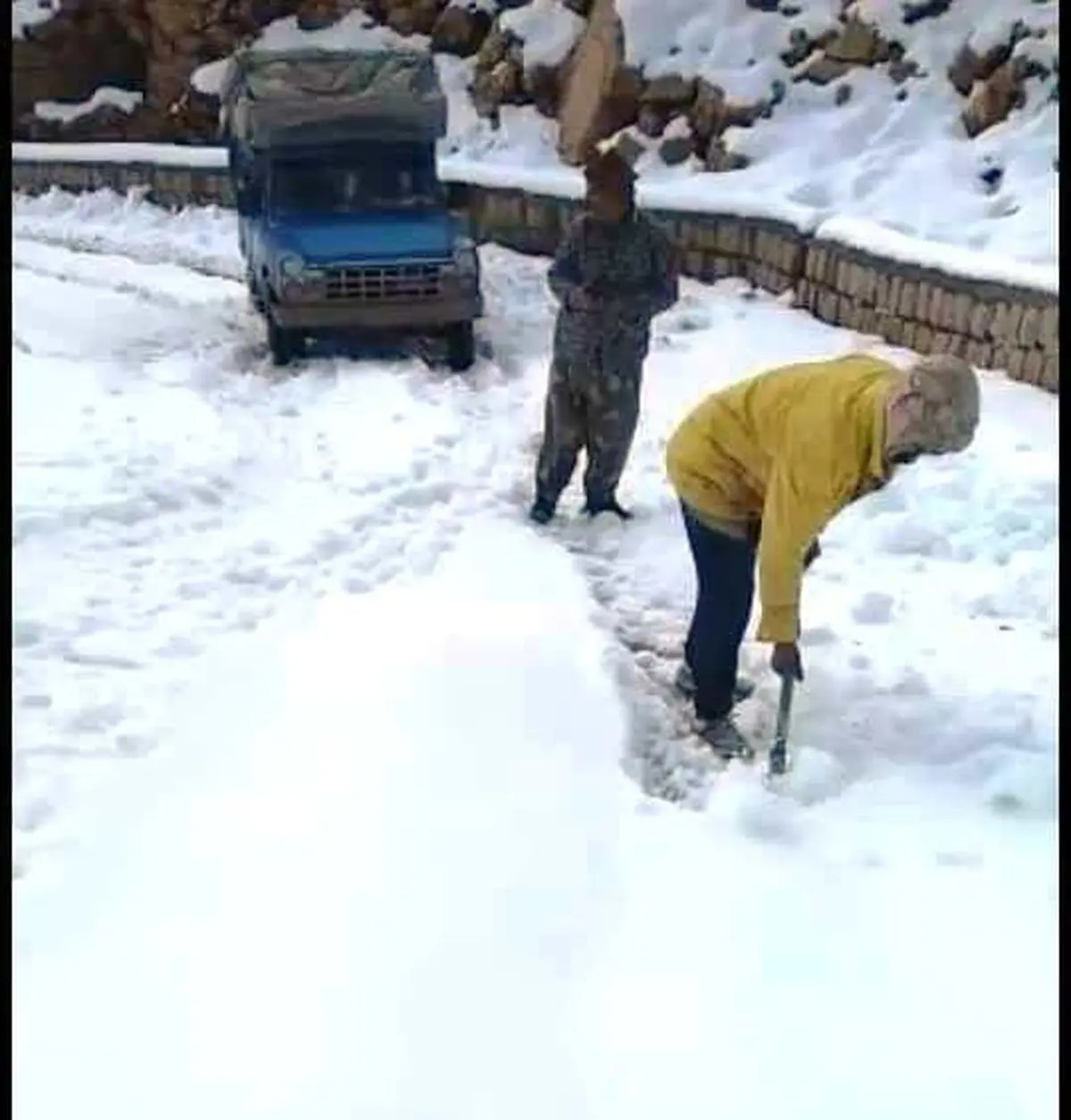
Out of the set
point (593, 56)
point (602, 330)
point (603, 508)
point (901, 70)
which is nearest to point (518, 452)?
point (603, 508)

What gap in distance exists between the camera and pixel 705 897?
4281 millimetres

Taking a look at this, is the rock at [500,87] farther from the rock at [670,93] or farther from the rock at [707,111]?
the rock at [707,111]

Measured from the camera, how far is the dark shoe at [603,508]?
25.8ft

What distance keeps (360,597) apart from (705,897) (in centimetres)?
264

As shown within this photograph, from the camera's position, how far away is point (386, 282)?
11.7 meters

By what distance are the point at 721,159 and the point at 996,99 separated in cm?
267

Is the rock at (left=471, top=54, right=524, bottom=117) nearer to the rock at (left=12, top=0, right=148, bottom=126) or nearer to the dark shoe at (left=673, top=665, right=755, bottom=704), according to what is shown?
the rock at (left=12, top=0, right=148, bottom=126)

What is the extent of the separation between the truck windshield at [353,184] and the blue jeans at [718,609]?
25.7ft

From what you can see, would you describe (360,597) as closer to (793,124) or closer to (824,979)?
(824,979)

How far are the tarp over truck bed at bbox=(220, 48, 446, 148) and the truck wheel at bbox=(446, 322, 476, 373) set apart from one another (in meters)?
1.86

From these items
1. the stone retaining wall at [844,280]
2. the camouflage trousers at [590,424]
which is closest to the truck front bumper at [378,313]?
the stone retaining wall at [844,280]

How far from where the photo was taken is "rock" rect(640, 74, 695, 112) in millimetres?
16953

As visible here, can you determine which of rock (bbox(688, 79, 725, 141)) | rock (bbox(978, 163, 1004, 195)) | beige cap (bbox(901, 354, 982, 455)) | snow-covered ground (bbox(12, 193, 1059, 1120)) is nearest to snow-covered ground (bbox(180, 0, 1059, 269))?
rock (bbox(978, 163, 1004, 195))

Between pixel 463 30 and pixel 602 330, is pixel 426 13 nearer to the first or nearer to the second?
pixel 463 30
